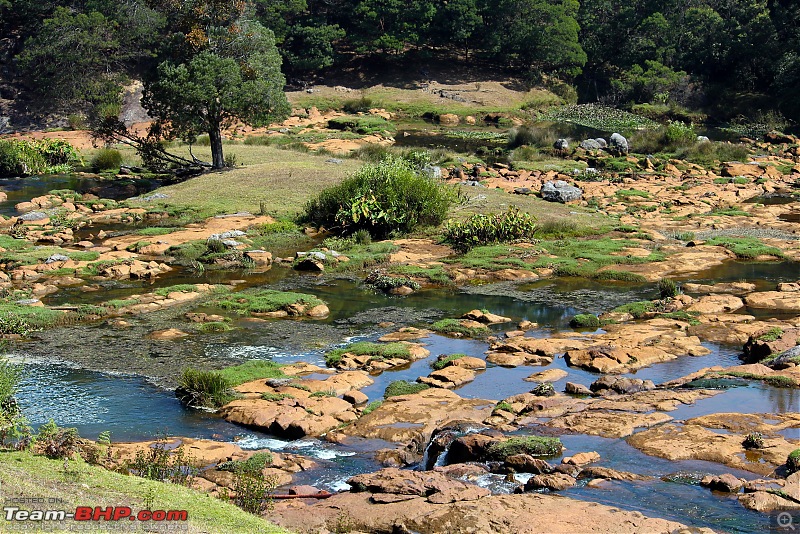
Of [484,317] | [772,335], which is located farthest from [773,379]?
[484,317]

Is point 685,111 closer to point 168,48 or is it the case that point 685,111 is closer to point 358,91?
point 358,91

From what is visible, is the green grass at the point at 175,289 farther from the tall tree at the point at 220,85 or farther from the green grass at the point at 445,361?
the tall tree at the point at 220,85

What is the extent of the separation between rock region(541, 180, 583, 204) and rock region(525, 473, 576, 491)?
22618mm

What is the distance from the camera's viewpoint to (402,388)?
609 inches

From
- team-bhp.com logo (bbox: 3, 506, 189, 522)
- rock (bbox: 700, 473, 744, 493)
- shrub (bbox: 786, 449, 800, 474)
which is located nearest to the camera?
team-bhp.com logo (bbox: 3, 506, 189, 522)

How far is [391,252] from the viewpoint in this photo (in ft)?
83.6

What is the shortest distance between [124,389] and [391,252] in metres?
11.2

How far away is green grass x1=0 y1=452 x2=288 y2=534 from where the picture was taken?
8.59 m

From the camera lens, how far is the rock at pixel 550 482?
36.2ft

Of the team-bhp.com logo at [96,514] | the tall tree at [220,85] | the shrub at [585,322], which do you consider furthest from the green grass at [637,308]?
the tall tree at [220,85]

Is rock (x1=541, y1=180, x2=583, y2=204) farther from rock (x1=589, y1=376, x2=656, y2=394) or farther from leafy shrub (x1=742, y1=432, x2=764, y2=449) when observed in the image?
leafy shrub (x1=742, y1=432, x2=764, y2=449)

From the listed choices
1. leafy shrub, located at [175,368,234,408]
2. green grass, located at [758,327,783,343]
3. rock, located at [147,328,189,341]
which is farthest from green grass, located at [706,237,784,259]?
leafy shrub, located at [175,368,234,408]

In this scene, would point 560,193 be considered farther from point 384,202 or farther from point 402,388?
point 402,388

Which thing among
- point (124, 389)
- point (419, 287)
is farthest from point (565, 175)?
point (124, 389)
